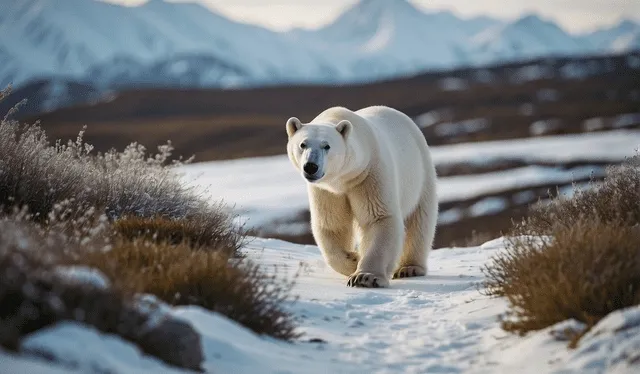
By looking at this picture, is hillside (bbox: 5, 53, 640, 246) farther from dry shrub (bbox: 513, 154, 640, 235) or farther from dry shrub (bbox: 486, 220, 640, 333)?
dry shrub (bbox: 486, 220, 640, 333)

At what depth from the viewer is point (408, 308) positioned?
5.57 meters

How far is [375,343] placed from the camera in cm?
448

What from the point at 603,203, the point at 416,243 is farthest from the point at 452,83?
the point at 603,203

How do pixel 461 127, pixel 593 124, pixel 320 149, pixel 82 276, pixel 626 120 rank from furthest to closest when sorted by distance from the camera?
pixel 461 127 → pixel 593 124 → pixel 626 120 → pixel 320 149 → pixel 82 276

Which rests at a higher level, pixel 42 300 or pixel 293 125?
pixel 293 125

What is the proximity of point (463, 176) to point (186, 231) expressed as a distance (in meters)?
30.0

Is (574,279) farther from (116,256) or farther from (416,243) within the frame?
(416,243)

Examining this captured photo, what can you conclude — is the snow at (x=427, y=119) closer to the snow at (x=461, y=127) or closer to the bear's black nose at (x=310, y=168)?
the snow at (x=461, y=127)

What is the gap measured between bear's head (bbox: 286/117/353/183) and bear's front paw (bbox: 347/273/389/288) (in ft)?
2.90

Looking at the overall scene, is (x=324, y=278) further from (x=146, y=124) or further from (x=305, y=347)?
(x=146, y=124)

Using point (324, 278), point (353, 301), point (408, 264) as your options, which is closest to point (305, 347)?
point (353, 301)

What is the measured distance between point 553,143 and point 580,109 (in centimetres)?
2653

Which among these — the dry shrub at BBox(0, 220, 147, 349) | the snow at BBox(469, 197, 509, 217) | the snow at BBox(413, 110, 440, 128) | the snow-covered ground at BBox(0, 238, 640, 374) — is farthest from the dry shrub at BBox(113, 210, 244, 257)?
the snow at BBox(413, 110, 440, 128)

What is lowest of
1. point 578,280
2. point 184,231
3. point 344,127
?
point 578,280
